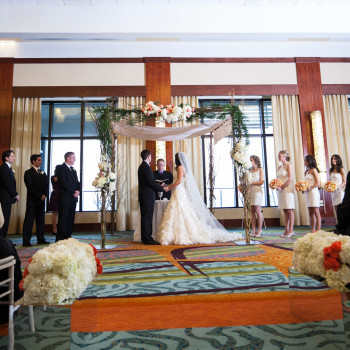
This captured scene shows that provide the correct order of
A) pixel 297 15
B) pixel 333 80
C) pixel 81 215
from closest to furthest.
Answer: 1. pixel 297 15
2. pixel 81 215
3. pixel 333 80

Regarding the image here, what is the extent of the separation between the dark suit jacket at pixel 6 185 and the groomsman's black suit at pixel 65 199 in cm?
93

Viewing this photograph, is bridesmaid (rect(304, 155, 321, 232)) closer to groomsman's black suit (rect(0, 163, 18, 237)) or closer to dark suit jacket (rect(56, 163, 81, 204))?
dark suit jacket (rect(56, 163, 81, 204))

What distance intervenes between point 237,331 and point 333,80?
30.3ft

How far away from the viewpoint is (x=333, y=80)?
9086 millimetres

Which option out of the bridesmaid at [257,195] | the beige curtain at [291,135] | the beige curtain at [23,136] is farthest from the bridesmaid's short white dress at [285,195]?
the beige curtain at [23,136]

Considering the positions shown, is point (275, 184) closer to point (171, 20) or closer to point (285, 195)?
point (285, 195)

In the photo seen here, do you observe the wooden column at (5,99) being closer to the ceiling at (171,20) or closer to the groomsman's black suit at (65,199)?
the ceiling at (171,20)

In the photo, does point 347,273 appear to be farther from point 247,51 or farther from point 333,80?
point 333,80

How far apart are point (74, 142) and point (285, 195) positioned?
6072mm

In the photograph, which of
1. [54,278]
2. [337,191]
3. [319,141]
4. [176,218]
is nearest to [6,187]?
[176,218]

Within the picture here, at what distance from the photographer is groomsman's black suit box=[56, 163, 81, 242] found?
5.32 m

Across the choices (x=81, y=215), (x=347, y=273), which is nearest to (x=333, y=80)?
(x=81, y=215)

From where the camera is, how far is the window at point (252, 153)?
8.95 metres

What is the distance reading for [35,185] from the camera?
19.3 ft
